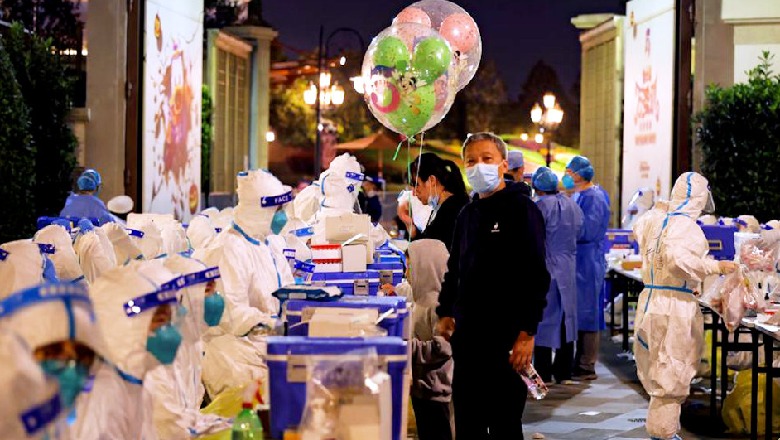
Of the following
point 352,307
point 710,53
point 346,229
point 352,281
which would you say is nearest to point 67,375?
point 352,307

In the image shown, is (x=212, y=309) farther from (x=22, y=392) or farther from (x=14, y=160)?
(x=14, y=160)

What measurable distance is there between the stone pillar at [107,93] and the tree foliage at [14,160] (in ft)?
4.79

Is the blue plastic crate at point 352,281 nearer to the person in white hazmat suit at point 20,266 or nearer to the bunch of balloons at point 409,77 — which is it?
the person in white hazmat suit at point 20,266

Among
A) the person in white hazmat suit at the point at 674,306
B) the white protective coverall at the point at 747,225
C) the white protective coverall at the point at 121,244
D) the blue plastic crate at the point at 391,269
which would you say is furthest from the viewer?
the white protective coverall at the point at 747,225

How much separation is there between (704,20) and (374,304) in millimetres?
10818

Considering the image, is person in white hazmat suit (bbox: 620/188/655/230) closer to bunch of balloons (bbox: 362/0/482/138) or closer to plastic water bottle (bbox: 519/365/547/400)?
bunch of balloons (bbox: 362/0/482/138)

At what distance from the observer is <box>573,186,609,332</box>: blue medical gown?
1106 cm

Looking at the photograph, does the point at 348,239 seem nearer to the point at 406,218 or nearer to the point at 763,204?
the point at 406,218

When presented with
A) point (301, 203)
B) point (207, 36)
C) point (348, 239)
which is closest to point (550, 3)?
point (207, 36)

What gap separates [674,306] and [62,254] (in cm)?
364

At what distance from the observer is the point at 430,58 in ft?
25.4

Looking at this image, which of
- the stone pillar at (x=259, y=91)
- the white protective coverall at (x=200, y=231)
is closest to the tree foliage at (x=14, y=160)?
the white protective coverall at (x=200, y=231)

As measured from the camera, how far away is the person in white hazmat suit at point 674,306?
7.51 metres

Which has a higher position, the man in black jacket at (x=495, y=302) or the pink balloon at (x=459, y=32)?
the pink balloon at (x=459, y=32)
